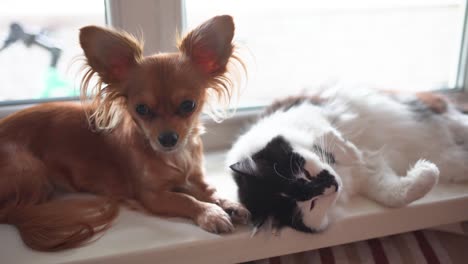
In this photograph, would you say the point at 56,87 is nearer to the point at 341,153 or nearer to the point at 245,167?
the point at 245,167

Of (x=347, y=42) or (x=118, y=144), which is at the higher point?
(x=347, y=42)

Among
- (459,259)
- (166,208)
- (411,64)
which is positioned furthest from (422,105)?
(166,208)

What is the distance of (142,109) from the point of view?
1197 mm

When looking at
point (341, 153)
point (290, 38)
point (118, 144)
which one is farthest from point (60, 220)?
point (290, 38)

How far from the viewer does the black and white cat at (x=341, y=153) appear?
1.21 metres

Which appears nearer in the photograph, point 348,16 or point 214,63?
point 214,63

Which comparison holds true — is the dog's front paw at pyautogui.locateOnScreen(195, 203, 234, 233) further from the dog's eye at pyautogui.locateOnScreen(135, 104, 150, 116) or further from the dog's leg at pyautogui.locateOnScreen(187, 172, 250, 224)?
the dog's eye at pyautogui.locateOnScreen(135, 104, 150, 116)

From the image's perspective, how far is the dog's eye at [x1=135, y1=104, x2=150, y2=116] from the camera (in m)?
1.19

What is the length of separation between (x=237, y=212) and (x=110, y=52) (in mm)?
551

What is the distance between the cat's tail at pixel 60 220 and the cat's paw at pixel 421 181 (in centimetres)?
84

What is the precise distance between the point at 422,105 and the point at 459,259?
21.4 inches

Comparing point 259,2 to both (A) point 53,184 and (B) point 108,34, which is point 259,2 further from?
(A) point 53,184

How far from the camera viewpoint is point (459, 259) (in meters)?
1.43

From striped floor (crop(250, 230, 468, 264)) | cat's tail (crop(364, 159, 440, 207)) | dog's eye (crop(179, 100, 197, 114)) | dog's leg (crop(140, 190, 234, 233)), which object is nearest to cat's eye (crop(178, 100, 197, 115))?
dog's eye (crop(179, 100, 197, 114))
